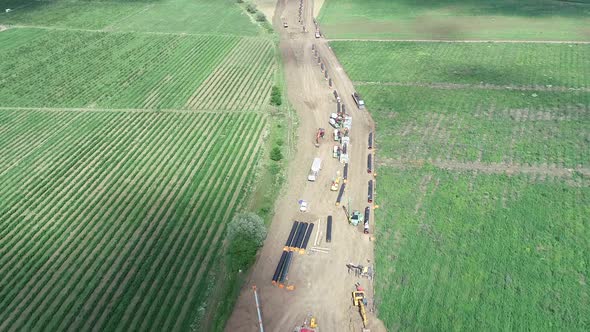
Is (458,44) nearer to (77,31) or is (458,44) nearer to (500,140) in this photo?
(500,140)

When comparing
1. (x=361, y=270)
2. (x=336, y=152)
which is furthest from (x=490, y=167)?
(x=361, y=270)

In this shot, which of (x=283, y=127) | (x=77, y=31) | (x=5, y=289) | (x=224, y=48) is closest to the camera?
(x=5, y=289)

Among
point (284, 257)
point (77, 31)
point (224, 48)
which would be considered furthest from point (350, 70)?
point (77, 31)

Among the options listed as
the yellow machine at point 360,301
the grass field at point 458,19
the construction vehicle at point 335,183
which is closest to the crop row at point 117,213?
the construction vehicle at point 335,183

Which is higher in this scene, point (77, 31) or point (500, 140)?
point (77, 31)

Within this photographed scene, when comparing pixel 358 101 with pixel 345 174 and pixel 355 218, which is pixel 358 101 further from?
pixel 355 218

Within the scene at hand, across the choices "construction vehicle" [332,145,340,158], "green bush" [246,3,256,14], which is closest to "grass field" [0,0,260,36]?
"green bush" [246,3,256,14]

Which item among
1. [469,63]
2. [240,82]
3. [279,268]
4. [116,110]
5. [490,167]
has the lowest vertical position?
[490,167]
